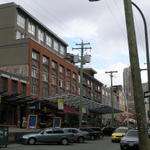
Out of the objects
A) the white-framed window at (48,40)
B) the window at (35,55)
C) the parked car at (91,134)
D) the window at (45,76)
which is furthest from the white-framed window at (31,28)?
the parked car at (91,134)

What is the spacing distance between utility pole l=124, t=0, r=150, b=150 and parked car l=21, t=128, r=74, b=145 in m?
20.0

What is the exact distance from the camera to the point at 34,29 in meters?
67.3

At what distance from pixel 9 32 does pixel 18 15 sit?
4.00 metres

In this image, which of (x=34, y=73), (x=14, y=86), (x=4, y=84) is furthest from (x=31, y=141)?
(x=34, y=73)

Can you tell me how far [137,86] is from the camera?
8078mm

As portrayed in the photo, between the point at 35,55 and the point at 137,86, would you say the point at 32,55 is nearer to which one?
the point at 35,55

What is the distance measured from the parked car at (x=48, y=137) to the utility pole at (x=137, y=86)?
20042 mm

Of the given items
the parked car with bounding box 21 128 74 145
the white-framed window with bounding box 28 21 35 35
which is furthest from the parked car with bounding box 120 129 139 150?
the white-framed window with bounding box 28 21 35 35

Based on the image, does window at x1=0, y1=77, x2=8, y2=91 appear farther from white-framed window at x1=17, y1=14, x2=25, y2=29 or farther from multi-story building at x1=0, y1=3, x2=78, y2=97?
white-framed window at x1=17, y1=14, x2=25, y2=29

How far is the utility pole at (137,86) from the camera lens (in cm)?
790

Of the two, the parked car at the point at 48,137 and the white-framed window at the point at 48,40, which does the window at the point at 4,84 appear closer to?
the parked car at the point at 48,137

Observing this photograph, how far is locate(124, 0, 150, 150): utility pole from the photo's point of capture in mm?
7902

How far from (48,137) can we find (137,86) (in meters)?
20.4

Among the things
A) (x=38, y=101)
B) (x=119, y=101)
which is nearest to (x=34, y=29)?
(x=38, y=101)
